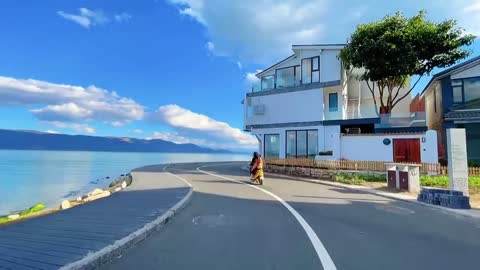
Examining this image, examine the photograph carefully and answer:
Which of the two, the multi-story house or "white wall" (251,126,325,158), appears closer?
the multi-story house

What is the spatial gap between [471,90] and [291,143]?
1361cm

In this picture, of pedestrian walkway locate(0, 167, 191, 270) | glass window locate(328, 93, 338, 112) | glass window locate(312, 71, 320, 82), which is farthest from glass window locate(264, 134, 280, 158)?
pedestrian walkway locate(0, 167, 191, 270)

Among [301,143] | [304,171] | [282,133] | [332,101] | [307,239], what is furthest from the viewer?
[282,133]

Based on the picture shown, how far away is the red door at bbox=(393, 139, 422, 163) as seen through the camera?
23.3m

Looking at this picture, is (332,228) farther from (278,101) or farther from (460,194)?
(278,101)

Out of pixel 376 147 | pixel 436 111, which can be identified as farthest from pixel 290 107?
pixel 436 111

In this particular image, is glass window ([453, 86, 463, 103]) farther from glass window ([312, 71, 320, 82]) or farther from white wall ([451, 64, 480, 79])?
glass window ([312, 71, 320, 82])

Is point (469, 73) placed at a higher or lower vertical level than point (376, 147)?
higher

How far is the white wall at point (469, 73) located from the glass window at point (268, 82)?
46.8 ft

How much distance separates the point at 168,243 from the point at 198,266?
161cm

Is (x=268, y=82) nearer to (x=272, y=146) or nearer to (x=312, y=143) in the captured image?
(x=272, y=146)

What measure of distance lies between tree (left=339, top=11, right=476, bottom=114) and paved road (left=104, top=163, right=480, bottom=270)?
16.2 meters

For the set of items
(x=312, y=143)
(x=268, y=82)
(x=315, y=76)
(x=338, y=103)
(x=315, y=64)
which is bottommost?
(x=312, y=143)

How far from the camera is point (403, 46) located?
2564cm
